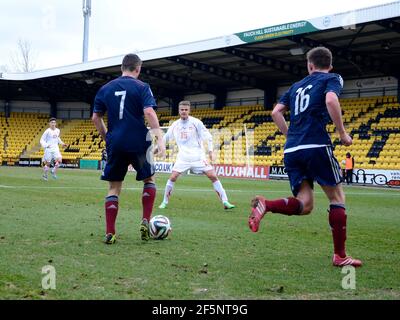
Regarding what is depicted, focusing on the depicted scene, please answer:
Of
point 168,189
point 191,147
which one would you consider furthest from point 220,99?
point 168,189

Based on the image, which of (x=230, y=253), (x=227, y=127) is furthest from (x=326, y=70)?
(x=227, y=127)

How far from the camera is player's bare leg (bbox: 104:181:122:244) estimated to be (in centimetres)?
617

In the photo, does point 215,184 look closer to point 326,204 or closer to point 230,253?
point 326,204

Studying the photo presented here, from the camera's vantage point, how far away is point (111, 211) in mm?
6398

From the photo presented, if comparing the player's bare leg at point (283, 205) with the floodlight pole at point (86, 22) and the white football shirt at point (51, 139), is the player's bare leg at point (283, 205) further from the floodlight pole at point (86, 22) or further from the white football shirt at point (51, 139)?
the floodlight pole at point (86, 22)

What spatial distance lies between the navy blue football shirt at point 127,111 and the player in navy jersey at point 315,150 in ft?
5.49

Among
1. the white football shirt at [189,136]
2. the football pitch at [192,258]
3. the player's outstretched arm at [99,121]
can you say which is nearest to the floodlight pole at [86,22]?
the white football shirt at [189,136]

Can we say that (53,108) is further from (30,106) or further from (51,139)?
(51,139)

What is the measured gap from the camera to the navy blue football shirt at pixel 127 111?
20.9ft

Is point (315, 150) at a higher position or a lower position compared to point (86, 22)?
lower

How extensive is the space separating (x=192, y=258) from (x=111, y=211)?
144 centimetres

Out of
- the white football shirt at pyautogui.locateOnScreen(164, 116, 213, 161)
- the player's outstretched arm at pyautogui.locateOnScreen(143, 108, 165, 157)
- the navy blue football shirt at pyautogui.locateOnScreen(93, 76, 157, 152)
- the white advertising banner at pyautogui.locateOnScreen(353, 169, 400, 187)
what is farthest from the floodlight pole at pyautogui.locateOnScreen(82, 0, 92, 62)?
the player's outstretched arm at pyautogui.locateOnScreen(143, 108, 165, 157)

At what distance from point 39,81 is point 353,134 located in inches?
1036
